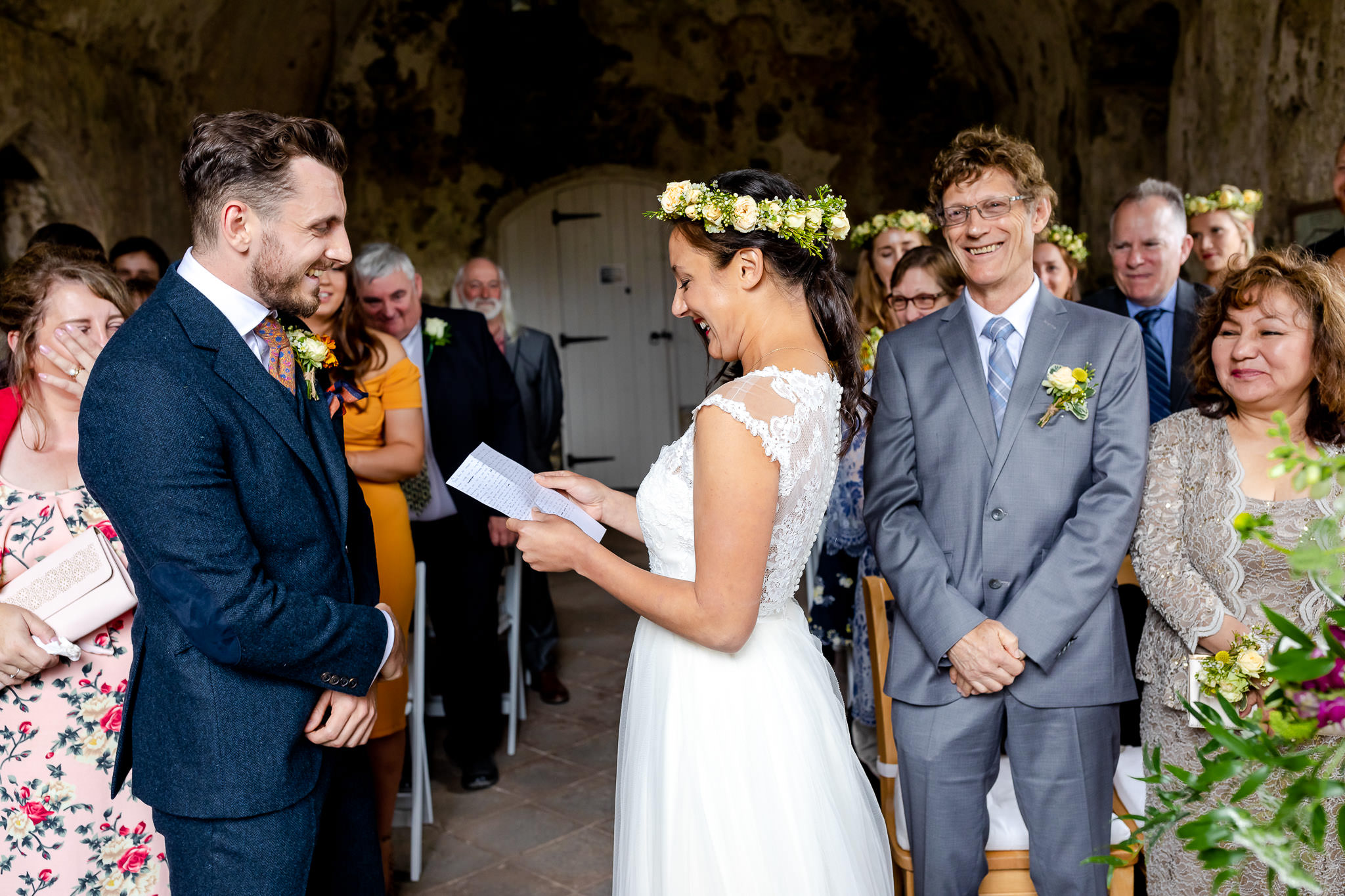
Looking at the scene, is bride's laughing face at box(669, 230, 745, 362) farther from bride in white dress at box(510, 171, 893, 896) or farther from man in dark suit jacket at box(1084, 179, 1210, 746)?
man in dark suit jacket at box(1084, 179, 1210, 746)

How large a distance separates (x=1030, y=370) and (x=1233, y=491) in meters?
0.48

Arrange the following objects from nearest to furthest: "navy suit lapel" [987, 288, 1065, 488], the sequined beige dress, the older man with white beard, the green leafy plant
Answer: the green leafy plant
the sequined beige dress
"navy suit lapel" [987, 288, 1065, 488]
the older man with white beard

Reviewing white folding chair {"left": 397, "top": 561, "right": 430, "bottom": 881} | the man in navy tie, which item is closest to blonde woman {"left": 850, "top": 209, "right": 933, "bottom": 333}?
the man in navy tie

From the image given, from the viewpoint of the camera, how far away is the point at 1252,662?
1.98m

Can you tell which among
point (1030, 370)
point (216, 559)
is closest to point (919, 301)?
point (1030, 370)

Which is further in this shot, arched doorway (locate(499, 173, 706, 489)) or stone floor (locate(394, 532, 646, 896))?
arched doorway (locate(499, 173, 706, 489))

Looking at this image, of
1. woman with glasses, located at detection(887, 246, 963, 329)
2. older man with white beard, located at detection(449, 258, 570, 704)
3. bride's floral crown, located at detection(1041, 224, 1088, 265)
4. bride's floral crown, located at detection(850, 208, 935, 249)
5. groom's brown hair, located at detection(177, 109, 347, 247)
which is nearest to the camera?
groom's brown hair, located at detection(177, 109, 347, 247)

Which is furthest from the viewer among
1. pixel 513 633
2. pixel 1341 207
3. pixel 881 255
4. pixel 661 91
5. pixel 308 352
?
pixel 661 91

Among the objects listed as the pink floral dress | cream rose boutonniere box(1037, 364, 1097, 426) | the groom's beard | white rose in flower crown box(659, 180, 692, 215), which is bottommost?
the pink floral dress

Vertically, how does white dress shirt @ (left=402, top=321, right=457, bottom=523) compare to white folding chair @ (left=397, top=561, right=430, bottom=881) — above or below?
above

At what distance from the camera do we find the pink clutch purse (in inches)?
74.2

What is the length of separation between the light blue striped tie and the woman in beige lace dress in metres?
0.37

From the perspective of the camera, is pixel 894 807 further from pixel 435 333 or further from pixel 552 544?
pixel 435 333

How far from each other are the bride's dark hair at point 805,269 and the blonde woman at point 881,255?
85.7 inches
